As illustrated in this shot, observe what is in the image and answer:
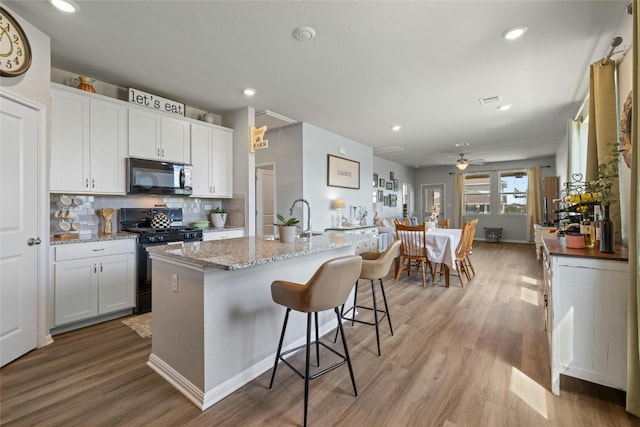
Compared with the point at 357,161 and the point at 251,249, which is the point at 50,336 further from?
the point at 357,161

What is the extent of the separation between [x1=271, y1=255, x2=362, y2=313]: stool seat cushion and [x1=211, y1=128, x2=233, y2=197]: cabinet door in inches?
116

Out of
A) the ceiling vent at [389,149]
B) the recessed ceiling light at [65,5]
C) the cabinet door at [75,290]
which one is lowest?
the cabinet door at [75,290]

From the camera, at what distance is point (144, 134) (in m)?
3.47

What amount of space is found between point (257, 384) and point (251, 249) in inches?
35.9

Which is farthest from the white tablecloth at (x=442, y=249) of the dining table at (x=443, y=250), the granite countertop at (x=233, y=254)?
the granite countertop at (x=233, y=254)

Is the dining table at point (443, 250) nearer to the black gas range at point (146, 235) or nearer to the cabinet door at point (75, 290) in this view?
the black gas range at point (146, 235)

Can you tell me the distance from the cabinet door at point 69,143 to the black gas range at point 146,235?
655mm

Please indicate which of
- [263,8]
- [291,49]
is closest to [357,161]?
[291,49]

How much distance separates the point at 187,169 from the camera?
12.7ft

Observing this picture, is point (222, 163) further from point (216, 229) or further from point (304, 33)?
point (304, 33)

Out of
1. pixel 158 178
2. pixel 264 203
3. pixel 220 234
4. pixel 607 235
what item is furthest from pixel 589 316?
pixel 264 203

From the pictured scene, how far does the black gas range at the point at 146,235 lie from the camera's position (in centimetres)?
318

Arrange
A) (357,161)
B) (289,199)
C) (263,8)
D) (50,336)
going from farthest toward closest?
(357,161) → (289,199) → (50,336) → (263,8)

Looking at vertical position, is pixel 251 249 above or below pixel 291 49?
below
